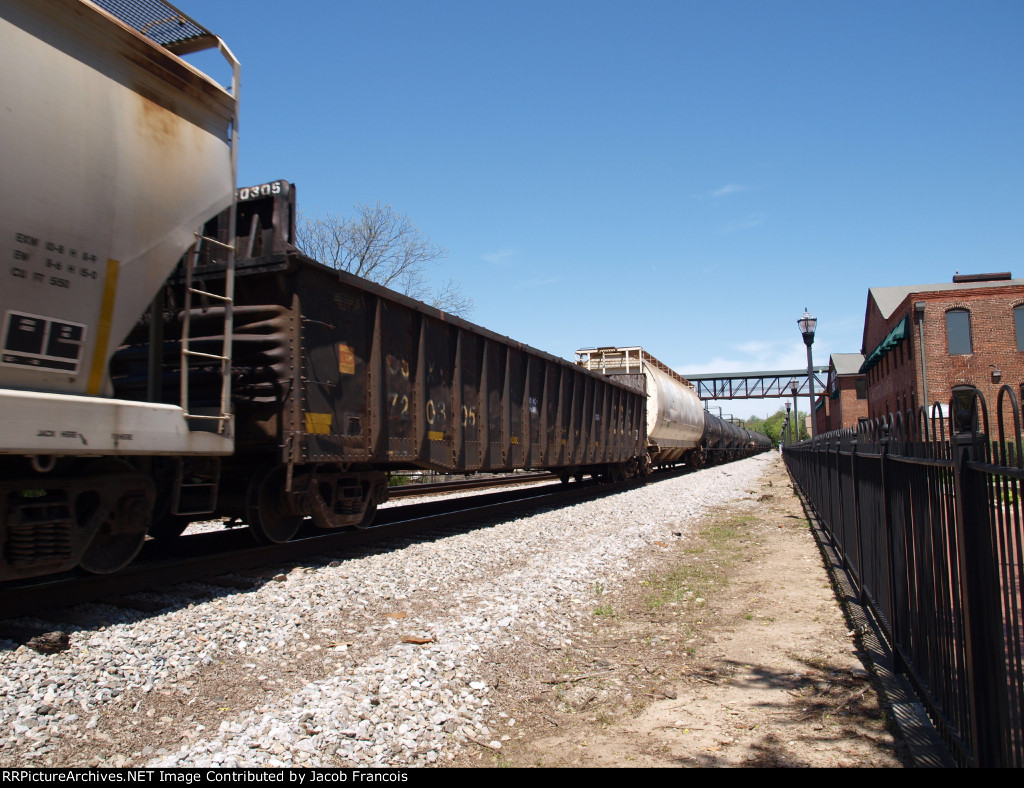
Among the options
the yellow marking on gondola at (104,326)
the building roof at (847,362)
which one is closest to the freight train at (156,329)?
the yellow marking on gondola at (104,326)

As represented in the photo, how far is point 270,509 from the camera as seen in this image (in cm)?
781

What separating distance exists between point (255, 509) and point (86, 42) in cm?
460

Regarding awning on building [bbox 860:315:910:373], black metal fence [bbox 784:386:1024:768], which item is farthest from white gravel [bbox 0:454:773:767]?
awning on building [bbox 860:315:910:373]

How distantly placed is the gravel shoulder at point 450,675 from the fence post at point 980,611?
0.90 meters

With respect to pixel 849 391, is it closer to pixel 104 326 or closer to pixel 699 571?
pixel 699 571

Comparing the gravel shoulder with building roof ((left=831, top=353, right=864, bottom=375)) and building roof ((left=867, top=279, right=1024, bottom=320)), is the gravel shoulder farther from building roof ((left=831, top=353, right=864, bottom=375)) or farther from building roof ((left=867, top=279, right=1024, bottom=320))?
building roof ((left=831, top=353, right=864, bottom=375))

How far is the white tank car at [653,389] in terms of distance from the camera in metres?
24.3

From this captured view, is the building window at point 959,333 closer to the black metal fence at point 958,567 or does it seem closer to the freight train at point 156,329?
the freight train at point 156,329

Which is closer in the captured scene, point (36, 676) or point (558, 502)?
point (36, 676)

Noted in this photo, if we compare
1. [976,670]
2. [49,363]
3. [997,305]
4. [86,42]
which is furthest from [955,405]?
[997,305]

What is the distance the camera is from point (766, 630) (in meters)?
5.56

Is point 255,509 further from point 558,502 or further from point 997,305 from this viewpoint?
point 997,305

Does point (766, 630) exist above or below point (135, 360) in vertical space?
below
